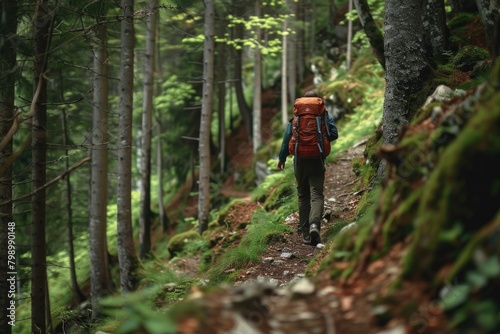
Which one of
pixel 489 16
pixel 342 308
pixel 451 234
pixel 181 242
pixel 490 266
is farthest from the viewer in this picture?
pixel 181 242

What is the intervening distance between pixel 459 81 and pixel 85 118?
13.9 meters

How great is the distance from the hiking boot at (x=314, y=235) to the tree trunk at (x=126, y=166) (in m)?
5.14

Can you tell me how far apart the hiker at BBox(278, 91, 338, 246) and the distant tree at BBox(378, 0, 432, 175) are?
0.88 metres

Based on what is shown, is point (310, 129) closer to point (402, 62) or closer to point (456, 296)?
point (402, 62)

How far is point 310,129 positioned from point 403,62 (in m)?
1.64

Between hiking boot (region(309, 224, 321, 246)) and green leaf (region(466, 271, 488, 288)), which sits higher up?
green leaf (region(466, 271, 488, 288))

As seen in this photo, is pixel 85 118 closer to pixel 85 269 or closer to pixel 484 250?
pixel 85 269

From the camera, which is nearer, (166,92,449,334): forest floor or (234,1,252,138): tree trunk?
(166,92,449,334): forest floor

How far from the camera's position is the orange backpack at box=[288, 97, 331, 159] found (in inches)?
278

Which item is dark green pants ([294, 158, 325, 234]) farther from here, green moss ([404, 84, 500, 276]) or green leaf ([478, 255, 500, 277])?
green leaf ([478, 255, 500, 277])

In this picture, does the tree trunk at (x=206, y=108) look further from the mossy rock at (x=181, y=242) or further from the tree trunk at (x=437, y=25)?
the tree trunk at (x=437, y=25)

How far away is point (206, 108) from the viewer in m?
13.8

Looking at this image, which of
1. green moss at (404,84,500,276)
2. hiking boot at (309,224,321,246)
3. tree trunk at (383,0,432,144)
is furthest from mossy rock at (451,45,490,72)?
green moss at (404,84,500,276)

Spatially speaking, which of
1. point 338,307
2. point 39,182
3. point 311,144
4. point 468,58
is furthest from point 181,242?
point 338,307
